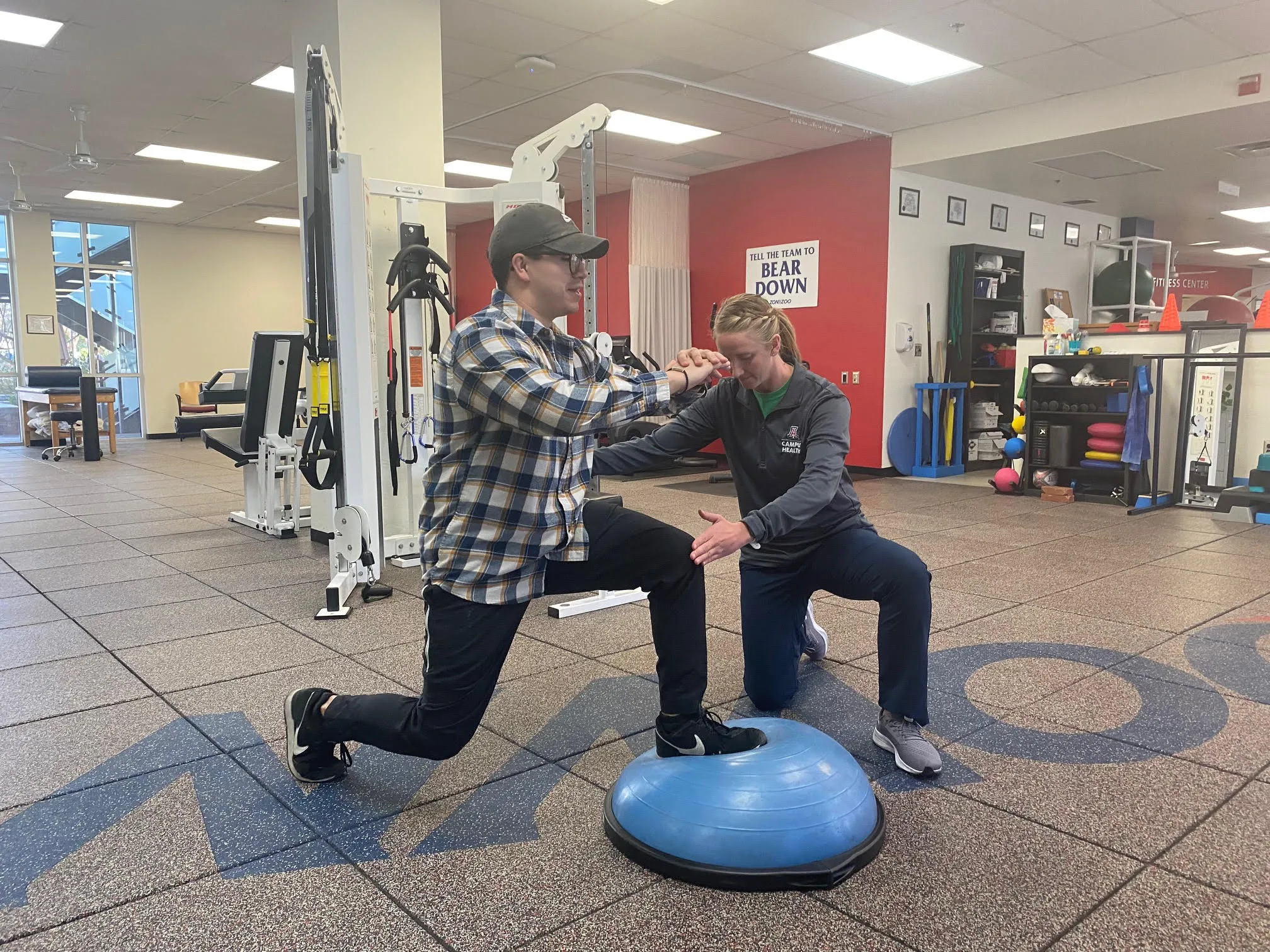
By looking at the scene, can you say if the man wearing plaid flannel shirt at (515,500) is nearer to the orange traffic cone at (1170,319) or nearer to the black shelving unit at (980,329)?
the orange traffic cone at (1170,319)

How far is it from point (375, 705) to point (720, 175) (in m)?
8.81

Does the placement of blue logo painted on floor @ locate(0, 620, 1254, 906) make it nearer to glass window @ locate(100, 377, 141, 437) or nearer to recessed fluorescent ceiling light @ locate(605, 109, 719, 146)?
recessed fluorescent ceiling light @ locate(605, 109, 719, 146)

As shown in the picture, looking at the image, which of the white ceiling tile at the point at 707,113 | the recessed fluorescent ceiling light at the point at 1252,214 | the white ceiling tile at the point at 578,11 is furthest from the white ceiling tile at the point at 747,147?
the recessed fluorescent ceiling light at the point at 1252,214

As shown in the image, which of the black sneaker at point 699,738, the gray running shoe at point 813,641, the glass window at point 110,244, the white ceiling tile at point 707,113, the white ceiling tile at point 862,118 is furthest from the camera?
the glass window at point 110,244

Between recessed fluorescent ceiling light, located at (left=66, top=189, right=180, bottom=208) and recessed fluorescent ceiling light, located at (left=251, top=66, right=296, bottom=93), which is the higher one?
recessed fluorescent ceiling light, located at (left=251, top=66, right=296, bottom=93)

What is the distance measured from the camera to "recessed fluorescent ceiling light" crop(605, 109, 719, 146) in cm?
781

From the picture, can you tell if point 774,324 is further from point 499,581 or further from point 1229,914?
point 1229,914

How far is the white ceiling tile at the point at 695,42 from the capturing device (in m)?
5.68

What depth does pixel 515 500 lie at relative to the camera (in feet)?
6.08

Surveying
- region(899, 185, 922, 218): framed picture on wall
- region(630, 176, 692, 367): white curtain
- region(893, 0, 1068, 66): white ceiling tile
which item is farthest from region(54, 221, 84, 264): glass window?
region(893, 0, 1068, 66): white ceiling tile

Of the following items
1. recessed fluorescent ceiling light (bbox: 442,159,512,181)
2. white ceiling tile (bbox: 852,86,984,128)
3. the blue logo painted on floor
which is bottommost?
the blue logo painted on floor

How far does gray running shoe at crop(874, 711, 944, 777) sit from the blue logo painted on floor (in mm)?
27

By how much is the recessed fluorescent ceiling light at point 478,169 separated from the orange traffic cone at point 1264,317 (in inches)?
269

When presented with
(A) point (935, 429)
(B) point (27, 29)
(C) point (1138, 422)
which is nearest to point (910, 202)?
(A) point (935, 429)
